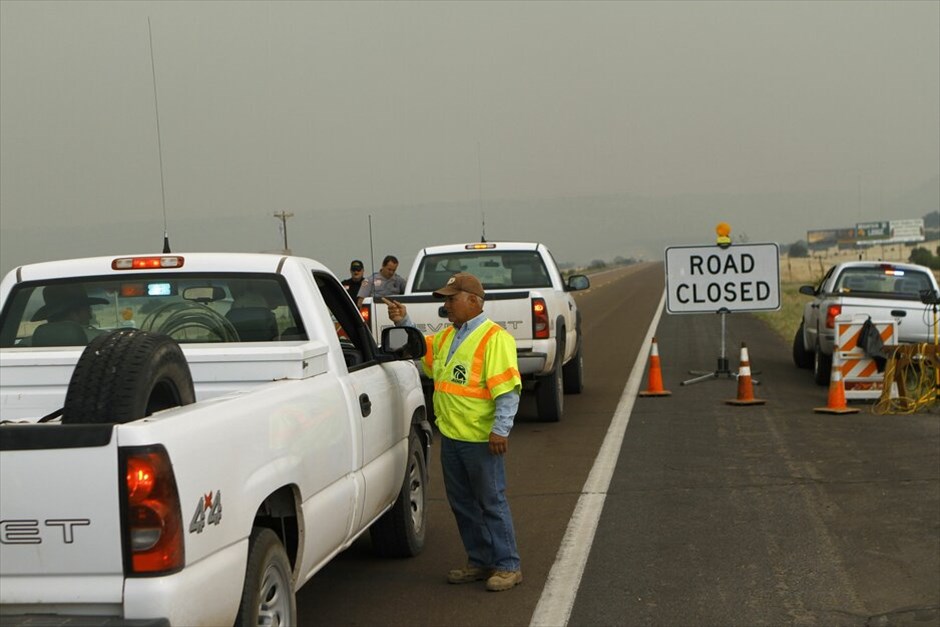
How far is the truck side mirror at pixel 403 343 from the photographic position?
7355 mm

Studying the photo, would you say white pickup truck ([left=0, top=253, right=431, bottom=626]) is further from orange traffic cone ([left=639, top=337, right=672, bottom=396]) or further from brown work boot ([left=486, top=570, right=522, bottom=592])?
orange traffic cone ([left=639, top=337, right=672, bottom=396])

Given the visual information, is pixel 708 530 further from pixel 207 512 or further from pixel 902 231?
pixel 902 231

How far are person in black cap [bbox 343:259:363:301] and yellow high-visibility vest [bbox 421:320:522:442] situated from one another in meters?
11.8

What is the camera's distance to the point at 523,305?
537 inches

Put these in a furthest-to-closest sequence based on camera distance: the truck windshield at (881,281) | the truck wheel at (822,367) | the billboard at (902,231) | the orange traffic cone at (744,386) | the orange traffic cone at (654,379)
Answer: the billboard at (902,231), the truck windshield at (881,281), the truck wheel at (822,367), the orange traffic cone at (654,379), the orange traffic cone at (744,386)

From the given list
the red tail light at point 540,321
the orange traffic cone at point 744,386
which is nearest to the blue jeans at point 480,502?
the red tail light at point 540,321

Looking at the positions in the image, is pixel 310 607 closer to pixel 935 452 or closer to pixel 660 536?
pixel 660 536

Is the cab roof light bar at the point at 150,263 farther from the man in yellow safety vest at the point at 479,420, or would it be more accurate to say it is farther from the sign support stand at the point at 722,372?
the sign support stand at the point at 722,372

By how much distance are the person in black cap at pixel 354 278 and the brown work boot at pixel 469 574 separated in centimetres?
1190

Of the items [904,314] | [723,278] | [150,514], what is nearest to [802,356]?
[723,278]

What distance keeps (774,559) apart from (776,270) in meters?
11.2

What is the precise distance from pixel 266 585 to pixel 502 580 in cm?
232

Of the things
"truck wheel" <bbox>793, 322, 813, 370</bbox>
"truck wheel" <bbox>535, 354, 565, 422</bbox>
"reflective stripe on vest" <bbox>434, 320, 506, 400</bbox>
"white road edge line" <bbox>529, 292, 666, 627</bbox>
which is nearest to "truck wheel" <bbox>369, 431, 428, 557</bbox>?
"reflective stripe on vest" <bbox>434, 320, 506, 400</bbox>

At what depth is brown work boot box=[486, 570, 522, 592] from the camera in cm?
701
